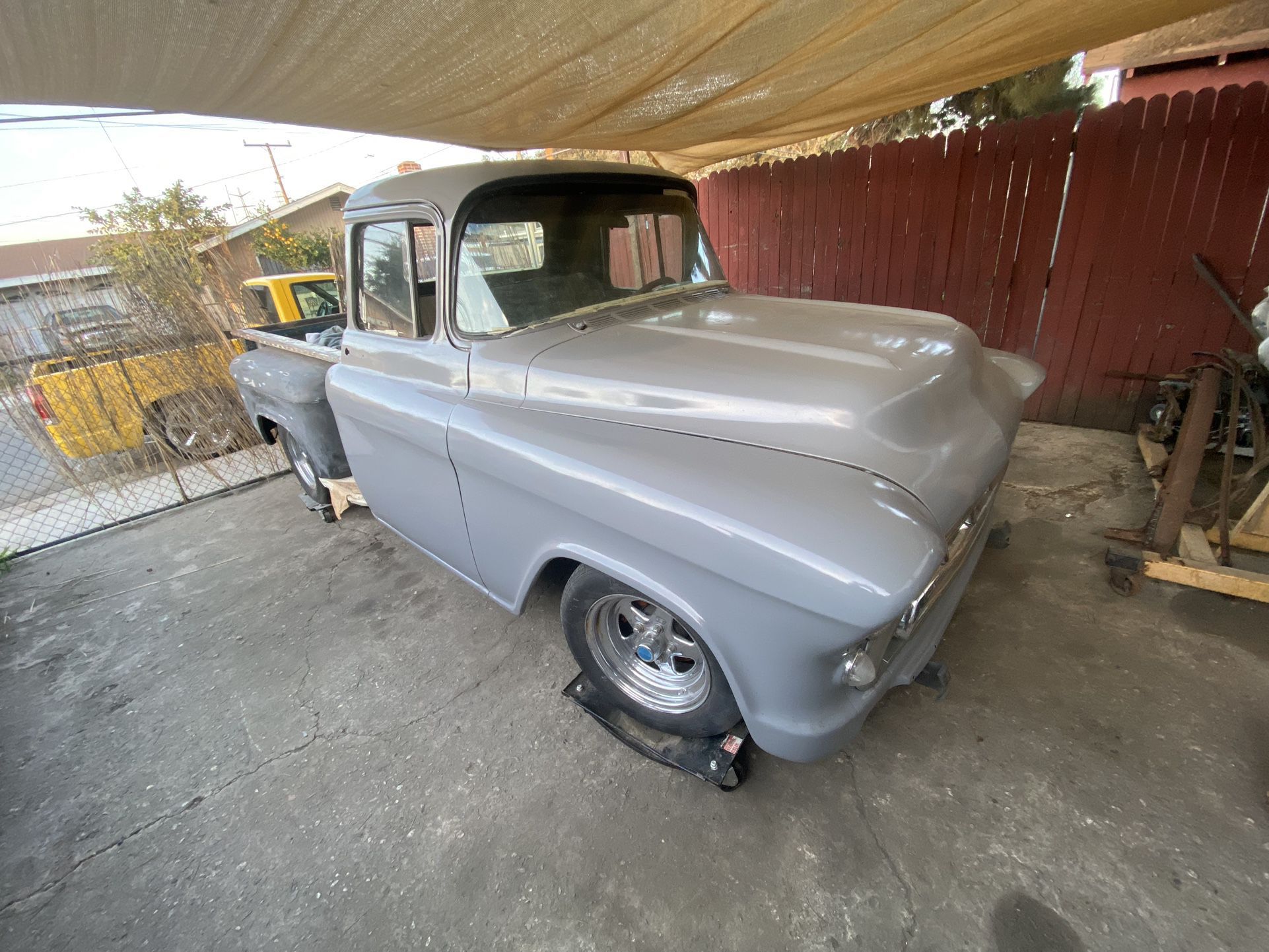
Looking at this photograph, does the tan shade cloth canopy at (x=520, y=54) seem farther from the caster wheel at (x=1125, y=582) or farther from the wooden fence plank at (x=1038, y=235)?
the caster wheel at (x=1125, y=582)

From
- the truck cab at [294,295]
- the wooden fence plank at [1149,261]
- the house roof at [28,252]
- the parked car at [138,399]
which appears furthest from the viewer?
the house roof at [28,252]

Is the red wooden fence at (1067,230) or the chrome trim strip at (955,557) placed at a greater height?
the red wooden fence at (1067,230)

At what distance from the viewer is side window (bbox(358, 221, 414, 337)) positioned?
255cm

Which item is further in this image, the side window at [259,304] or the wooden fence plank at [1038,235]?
the side window at [259,304]

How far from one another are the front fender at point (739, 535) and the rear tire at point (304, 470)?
2.88 m

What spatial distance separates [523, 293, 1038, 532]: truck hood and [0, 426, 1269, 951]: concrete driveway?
3.55 feet

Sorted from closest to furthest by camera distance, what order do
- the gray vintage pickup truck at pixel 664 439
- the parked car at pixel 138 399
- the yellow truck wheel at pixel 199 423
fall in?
the gray vintage pickup truck at pixel 664 439, the parked car at pixel 138 399, the yellow truck wheel at pixel 199 423

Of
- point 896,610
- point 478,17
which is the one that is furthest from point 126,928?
point 478,17

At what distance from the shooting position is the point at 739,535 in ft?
4.70

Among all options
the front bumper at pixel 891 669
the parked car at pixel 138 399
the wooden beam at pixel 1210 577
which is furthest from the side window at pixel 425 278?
the parked car at pixel 138 399

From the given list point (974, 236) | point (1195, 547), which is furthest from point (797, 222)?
point (1195, 547)

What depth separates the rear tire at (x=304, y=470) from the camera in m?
4.22

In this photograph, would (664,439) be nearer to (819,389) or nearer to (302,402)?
(819,389)

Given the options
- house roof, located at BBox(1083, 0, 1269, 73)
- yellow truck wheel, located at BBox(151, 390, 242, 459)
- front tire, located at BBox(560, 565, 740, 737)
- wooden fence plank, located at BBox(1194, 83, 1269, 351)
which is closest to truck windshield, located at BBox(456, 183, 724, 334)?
front tire, located at BBox(560, 565, 740, 737)
